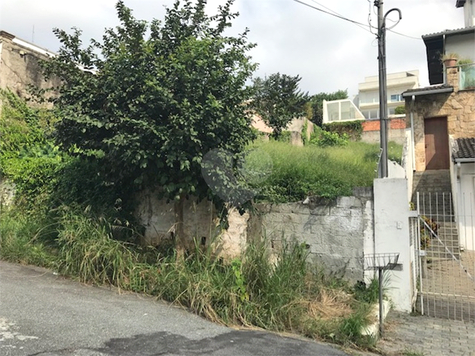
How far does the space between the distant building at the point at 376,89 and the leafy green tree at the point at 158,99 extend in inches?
1478

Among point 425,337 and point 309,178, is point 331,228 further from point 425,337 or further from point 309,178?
point 425,337

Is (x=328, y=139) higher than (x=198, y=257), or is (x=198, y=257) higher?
(x=328, y=139)

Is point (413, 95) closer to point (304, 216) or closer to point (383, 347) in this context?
point (304, 216)

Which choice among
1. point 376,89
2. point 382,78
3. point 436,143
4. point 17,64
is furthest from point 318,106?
point 382,78

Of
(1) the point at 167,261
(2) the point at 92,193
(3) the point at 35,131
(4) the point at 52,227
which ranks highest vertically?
(3) the point at 35,131

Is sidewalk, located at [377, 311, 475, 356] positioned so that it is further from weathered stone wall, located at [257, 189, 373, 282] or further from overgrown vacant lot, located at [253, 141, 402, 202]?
overgrown vacant lot, located at [253, 141, 402, 202]

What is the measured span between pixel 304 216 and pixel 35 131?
8169 millimetres

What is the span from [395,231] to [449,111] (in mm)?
11335

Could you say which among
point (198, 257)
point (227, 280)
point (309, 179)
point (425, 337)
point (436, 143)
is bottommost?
point (425, 337)

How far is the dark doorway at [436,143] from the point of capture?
48.9 ft

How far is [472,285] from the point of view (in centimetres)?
721

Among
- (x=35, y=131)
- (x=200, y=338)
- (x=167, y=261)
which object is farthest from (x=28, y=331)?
(x=35, y=131)

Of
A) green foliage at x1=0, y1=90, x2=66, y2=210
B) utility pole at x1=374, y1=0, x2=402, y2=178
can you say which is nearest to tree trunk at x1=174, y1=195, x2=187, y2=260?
green foliage at x1=0, y1=90, x2=66, y2=210

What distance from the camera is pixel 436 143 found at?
15086 mm
